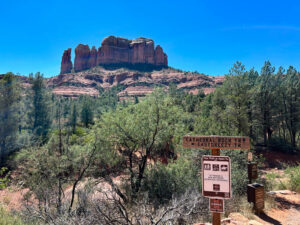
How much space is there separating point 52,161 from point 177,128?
5.02m

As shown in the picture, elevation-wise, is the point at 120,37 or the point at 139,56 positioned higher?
the point at 120,37

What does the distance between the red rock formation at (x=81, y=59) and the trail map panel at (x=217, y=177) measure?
142420 millimetres

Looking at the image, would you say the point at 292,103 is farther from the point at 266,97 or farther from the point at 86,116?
the point at 86,116

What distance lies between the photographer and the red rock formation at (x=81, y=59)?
133 m

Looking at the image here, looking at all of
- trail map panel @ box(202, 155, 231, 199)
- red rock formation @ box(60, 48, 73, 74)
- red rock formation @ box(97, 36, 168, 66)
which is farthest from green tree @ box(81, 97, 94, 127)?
red rock formation @ box(60, 48, 73, 74)

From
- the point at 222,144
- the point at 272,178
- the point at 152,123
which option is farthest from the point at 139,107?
the point at 272,178

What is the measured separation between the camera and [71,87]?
104 metres

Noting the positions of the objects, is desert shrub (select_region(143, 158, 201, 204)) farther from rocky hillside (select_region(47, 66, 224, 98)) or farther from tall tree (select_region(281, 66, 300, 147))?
rocky hillside (select_region(47, 66, 224, 98))

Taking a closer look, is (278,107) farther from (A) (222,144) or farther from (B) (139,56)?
(B) (139,56)

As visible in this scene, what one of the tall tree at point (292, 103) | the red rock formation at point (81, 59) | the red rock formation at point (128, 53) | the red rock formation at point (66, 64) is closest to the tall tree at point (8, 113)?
the tall tree at point (292, 103)

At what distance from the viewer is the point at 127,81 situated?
347 ft

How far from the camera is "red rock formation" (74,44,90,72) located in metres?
133

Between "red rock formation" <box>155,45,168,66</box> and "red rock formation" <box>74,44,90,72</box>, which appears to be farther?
"red rock formation" <box>155,45,168,66</box>

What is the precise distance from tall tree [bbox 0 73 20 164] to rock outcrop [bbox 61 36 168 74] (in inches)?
4428
